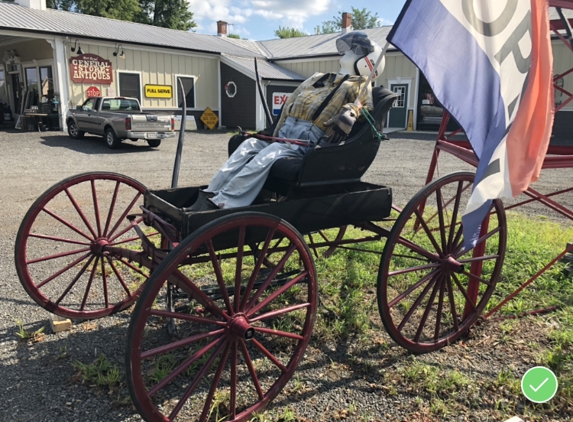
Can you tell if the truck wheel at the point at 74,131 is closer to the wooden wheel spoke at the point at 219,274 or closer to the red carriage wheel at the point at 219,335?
the red carriage wheel at the point at 219,335

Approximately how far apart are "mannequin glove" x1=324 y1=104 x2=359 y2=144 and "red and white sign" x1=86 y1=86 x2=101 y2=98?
53.9 ft

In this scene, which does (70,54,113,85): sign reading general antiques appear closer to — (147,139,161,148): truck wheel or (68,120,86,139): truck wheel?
(68,120,86,139): truck wheel

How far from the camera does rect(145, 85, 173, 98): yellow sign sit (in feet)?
63.9

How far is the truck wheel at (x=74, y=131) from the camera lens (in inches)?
587

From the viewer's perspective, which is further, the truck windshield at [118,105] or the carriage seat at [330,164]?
the truck windshield at [118,105]

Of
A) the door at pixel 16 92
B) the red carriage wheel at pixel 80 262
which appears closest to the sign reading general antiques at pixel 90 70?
the door at pixel 16 92

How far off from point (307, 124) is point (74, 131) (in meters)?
13.5

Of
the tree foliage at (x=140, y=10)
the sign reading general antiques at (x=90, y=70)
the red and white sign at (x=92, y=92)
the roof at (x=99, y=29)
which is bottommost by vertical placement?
the red and white sign at (x=92, y=92)

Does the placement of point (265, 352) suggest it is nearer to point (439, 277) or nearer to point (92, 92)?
point (439, 277)

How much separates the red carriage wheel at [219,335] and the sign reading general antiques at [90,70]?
16010 millimetres

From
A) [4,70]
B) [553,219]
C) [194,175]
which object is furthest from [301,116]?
[4,70]

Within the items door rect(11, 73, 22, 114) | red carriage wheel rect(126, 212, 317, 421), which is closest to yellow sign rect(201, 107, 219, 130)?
door rect(11, 73, 22, 114)

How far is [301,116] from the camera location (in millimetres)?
3580

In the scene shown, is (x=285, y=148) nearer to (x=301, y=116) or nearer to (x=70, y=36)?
(x=301, y=116)
